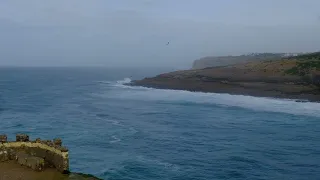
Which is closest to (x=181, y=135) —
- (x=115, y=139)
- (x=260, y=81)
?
(x=115, y=139)

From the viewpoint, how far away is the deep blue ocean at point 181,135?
37.6 meters

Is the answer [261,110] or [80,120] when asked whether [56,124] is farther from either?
[261,110]

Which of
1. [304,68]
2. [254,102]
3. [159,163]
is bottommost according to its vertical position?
[159,163]

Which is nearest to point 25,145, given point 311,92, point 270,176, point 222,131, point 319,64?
point 270,176

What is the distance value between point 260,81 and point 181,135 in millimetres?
69931

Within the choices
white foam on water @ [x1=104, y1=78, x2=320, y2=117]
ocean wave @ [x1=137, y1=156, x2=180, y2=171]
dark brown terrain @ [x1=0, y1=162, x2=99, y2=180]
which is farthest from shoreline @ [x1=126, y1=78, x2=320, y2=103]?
dark brown terrain @ [x1=0, y1=162, x2=99, y2=180]

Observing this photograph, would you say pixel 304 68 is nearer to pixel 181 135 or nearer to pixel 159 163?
pixel 181 135

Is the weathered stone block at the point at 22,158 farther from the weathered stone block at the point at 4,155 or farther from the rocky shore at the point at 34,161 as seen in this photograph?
the weathered stone block at the point at 4,155

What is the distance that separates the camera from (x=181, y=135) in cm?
5347

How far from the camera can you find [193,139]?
51.0m

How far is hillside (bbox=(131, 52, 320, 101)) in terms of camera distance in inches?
4026

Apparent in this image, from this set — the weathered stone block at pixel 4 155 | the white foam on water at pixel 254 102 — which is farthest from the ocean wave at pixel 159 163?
the white foam on water at pixel 254 102

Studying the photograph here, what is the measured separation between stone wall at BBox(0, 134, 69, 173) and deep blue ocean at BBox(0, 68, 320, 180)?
10.9 metres

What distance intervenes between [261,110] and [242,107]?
5.37 metres
